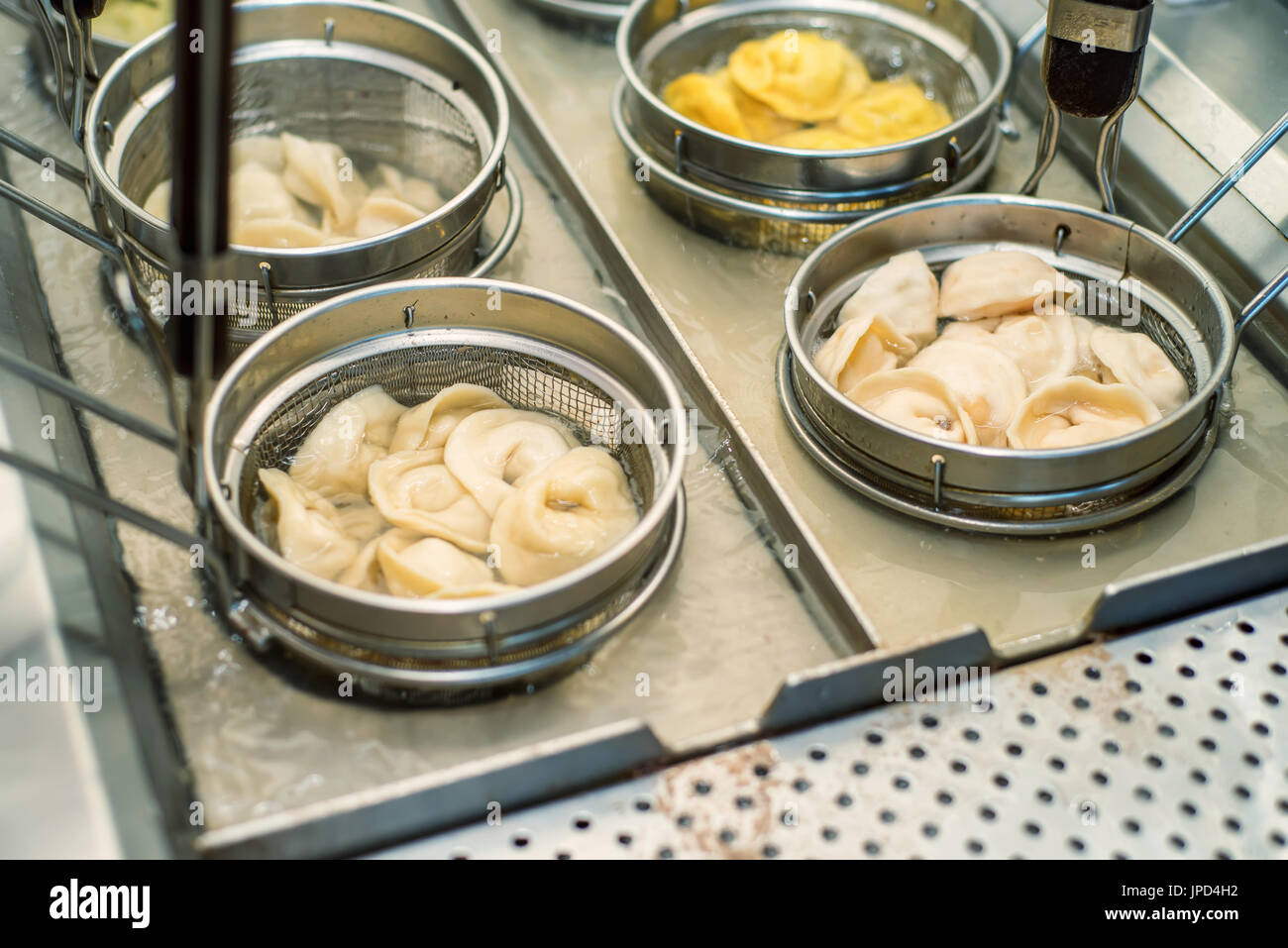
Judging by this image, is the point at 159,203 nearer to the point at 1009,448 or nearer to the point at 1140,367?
the point at 1009,448

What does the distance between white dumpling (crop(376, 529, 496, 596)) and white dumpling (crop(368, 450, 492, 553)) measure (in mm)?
29

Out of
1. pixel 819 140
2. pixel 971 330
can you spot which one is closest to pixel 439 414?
pixel 971 330

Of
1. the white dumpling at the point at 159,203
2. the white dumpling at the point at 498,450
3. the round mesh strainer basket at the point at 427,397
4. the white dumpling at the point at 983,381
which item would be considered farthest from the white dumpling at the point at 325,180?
the white dumpling at the point at 983,381

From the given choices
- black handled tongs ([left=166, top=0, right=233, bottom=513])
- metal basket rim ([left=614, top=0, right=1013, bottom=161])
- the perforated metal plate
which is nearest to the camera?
black handled tongs ([left=166, top=0, right=233, bottom=513])

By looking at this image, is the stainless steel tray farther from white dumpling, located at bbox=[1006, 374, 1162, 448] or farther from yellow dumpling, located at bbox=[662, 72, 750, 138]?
yellow dumpling, located at bbox=[662, 72, 750, 138]

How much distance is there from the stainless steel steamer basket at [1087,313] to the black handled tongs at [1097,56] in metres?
0.17

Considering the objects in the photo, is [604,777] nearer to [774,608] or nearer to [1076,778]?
[774,608]

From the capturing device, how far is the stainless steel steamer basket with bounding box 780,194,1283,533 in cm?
166

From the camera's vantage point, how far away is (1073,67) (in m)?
1.88

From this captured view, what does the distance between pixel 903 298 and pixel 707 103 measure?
73cm

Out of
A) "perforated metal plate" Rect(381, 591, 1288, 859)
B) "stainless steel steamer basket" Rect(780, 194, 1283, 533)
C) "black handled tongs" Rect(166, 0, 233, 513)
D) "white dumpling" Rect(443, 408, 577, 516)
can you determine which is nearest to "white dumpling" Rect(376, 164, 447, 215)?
"white dumpling" Rect(443, 408, 577, 516)

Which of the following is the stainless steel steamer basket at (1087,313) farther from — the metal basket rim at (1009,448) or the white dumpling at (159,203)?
the white dumpling at (159,203)

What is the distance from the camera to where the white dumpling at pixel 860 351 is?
189cm

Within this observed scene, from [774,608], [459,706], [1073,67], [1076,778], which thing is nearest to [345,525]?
[459,706]
